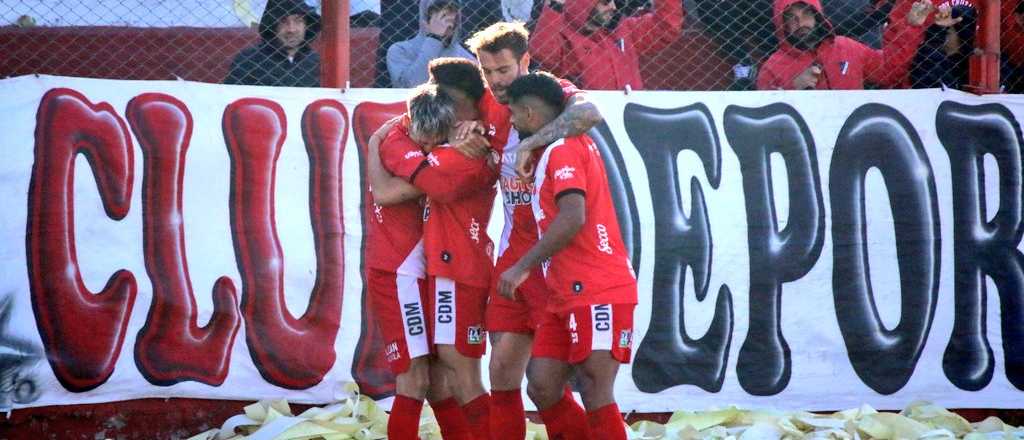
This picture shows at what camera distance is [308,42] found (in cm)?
799

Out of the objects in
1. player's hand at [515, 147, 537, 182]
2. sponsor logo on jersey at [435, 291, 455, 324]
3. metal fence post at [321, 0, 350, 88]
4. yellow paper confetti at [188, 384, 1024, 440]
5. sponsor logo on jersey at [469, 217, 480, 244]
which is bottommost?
yellow paper confetti at [188, 384, 1024, 440]

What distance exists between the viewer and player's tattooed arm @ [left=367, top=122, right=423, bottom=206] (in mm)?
5996

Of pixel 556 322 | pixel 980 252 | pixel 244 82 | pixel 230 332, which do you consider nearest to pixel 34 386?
pixel 230 332

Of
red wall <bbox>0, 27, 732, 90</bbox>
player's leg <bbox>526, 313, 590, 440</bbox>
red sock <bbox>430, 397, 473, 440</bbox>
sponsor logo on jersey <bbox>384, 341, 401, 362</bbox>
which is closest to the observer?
player's leg <bbox>526, 313, 590, 440</bbox>

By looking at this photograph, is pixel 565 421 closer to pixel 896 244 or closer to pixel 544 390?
pixel 544 390

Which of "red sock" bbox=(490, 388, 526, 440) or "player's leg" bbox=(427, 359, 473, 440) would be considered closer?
"red sock" bbox=(490, 388, 526, 440)

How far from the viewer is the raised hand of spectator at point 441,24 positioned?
798 centimetres

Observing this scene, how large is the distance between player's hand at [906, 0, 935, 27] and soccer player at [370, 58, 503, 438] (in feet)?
10.3

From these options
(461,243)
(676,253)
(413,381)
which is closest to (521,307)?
(461,243)

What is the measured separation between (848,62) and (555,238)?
332 cm

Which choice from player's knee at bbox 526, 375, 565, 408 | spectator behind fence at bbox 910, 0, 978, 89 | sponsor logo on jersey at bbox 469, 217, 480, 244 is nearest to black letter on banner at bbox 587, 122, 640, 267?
sponsor logo on jersey at bbox 469, 217, 480, 244

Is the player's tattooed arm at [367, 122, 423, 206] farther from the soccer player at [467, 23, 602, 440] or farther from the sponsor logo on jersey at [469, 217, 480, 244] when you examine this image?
the soccer player at [467, 23, 602, 440]

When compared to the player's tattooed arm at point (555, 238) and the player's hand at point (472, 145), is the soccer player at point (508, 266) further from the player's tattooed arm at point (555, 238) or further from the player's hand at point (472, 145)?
the player's tattooed arm at point (555, 238)

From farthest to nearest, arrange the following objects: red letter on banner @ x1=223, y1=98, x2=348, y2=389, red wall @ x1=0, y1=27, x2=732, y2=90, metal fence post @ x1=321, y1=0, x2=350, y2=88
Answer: red wall @ x1=0, y1=27, x2=732, y2=90, metal fence post @ x1=321, y1=0, x2=350, y2=88, red letter on banner @ x1=223, y1=98, x2=348, y2=389
